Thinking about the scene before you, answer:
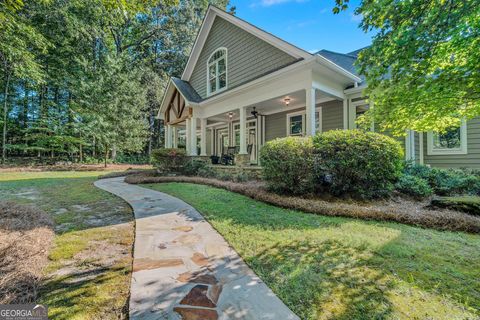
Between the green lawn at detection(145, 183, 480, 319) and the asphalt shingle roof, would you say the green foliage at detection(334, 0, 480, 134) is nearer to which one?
the green lawn at detection(145, 183, 480, 319)

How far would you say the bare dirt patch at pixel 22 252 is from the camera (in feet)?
6.64

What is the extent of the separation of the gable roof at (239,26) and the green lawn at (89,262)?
669cm

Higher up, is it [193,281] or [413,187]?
[413,187]

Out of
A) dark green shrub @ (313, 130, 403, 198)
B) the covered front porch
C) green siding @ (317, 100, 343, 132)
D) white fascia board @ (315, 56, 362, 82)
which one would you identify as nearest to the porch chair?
the covered front porch

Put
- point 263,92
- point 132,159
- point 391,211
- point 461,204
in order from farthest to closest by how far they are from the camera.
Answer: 1. point 132,159
2. point 263,92
3. point 461,204
4. point 391,211

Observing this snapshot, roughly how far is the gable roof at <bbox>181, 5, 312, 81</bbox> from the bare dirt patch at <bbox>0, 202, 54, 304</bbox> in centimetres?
733

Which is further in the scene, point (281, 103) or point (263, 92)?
point (281, 103)

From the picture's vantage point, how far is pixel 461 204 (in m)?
4.57

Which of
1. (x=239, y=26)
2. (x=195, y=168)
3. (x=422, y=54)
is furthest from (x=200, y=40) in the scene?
(x=422, y=54)

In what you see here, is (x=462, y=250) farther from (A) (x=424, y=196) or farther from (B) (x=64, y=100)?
(B) (x=64, y=100)

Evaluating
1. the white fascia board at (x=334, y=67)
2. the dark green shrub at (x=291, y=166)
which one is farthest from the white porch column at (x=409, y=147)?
the dark green shrub at (x=291, y=166)

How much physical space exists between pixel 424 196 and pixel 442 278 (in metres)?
4.31

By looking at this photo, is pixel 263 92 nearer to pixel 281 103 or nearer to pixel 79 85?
pixel 281 103
